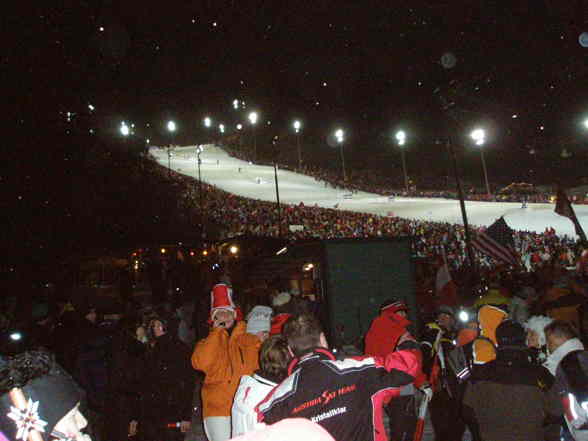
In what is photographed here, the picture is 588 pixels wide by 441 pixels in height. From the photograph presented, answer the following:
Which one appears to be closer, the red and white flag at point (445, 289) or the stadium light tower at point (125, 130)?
the red and white flag at point (445, 289)

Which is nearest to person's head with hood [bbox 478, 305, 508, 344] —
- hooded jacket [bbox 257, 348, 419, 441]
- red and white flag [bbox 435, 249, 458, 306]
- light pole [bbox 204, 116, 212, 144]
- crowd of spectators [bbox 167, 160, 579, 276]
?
hooded jacket [bbox 257, 348, 419, 441]

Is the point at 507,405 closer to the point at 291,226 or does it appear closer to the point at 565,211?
the point at 565,211

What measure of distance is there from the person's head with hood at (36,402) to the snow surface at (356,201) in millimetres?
29400

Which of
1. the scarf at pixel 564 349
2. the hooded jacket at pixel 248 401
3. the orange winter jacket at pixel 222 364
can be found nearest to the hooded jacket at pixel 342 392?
the hooded jacket at pixel 248 401

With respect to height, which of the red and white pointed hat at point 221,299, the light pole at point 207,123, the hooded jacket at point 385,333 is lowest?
the hooded jacket at point 385,333

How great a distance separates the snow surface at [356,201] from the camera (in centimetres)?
3291

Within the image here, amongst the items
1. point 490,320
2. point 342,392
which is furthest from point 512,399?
point 342,392

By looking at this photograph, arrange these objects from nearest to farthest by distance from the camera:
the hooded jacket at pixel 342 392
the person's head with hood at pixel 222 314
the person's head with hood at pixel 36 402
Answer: the person's head with hood at pixel 36 402, the hooded jacket at pixel 342 392, the person's head with hood at pixel 222 314

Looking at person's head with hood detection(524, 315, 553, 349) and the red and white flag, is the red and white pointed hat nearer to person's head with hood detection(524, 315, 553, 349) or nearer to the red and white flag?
person's head with hood detection(524, 315, 553, 349)

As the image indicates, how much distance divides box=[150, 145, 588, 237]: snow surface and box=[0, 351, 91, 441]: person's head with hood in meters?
29.4

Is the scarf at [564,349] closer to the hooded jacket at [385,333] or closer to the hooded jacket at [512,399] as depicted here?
the hooded jacket at [512,399]

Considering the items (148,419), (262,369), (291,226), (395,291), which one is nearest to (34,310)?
(148,419)

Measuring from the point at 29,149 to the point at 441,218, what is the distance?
101 feet

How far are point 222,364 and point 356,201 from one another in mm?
44595
